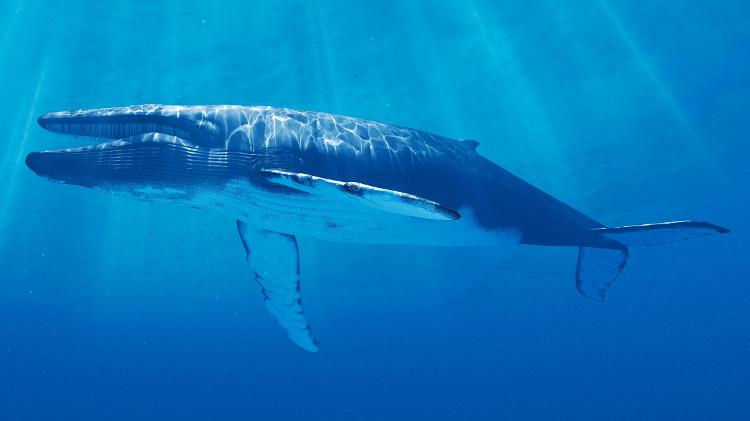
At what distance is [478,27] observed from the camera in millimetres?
16453

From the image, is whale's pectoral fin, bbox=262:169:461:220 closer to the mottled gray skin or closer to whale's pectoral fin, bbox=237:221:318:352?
the mottled gray skin

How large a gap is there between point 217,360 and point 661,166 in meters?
55.4

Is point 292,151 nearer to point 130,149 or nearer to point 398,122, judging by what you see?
point 130,149

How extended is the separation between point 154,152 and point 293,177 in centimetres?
162

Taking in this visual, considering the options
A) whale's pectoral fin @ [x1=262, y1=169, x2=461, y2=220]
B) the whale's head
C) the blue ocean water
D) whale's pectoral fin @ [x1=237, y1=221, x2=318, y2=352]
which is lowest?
whale's pectoral fin @ [x1=262, y1=169, x2=461, y2=220]

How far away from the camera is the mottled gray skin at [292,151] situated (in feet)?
16.1

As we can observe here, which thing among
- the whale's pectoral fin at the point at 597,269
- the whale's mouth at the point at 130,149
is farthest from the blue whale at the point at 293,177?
the whale's pectoral fin at the point at 597,269

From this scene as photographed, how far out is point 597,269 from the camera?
789 cm

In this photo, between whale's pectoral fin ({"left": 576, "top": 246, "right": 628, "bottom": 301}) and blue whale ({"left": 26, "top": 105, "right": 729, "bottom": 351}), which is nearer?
blue whale ({"left": 26, "top": 105, "right": 729, "bottom": 351})

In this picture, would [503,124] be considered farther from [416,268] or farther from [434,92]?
[416,268]

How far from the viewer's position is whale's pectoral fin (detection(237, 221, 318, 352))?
6484 mm

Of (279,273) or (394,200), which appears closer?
(394,200)

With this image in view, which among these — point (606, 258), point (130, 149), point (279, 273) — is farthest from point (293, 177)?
point (606, 258)

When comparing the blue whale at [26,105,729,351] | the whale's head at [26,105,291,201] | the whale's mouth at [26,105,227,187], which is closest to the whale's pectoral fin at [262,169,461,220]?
the blue whale at [26,105,729,351]
